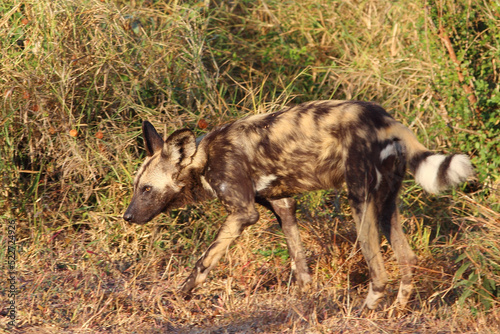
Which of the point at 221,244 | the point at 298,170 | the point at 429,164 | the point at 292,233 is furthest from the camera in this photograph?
the point at 292,233

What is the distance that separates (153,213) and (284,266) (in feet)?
2.71

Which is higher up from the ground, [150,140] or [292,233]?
[150,140]

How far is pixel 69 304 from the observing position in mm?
3324

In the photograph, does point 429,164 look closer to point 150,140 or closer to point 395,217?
point 395,217

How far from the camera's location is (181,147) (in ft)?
11.6

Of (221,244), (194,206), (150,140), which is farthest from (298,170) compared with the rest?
(194,206)

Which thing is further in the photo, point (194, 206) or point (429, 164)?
point (194, 206)

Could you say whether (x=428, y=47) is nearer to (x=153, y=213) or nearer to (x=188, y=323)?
(x=153, y=213)

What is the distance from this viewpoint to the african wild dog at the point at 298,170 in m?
3.28

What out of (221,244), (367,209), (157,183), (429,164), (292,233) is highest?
(429,164)

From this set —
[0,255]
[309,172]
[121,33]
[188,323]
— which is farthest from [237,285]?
[121,33]

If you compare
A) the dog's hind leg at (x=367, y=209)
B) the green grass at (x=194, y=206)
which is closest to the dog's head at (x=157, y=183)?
the green grass at (x=194, y=206)

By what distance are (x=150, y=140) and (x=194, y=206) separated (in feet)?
2.34

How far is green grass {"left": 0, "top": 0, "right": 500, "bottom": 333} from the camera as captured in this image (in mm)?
3271
